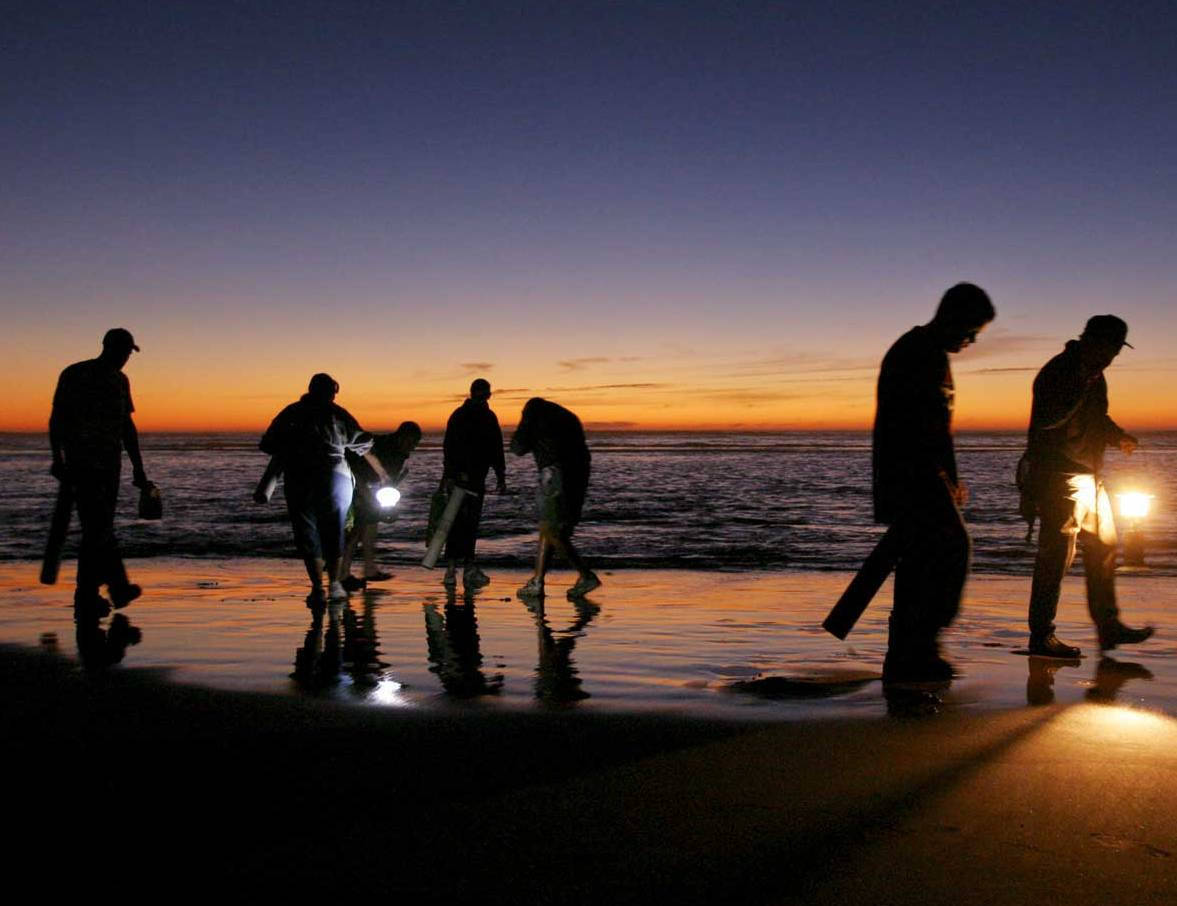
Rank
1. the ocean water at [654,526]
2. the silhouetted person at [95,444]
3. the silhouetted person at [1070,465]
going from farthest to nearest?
the ocean water at [654,526]
the silhouetted person at [95,444]
the silhouetted person at [1070,465]

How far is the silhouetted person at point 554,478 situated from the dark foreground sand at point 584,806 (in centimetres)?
506

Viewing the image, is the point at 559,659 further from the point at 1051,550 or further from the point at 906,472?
the point at 1051,550

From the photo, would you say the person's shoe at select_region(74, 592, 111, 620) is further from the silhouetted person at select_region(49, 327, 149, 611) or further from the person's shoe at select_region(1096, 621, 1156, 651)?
the person's shoe at select_region(1096, 621, 1156, 651)

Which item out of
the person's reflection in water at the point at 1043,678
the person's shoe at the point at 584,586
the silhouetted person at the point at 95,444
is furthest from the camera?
the person's shoe at the point at 584,586

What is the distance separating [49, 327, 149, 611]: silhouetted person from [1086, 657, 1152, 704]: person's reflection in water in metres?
6.25

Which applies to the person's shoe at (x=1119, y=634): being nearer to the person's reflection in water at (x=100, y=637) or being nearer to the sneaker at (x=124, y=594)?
the person's reflection in water at (x=100, y=637)

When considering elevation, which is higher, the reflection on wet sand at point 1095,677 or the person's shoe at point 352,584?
the reflection on wet sand at point 1095,677

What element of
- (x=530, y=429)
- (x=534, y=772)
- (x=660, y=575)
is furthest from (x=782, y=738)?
(x=660, y=575)

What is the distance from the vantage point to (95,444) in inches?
298

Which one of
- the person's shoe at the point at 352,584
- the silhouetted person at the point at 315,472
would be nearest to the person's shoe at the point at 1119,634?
the silhouetted person at the point at 315,472

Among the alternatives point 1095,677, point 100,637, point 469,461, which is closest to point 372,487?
point 469,461

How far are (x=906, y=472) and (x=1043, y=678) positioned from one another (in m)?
1.38

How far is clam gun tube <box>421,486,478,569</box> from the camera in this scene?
10.5m

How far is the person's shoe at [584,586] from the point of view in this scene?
374 inches
